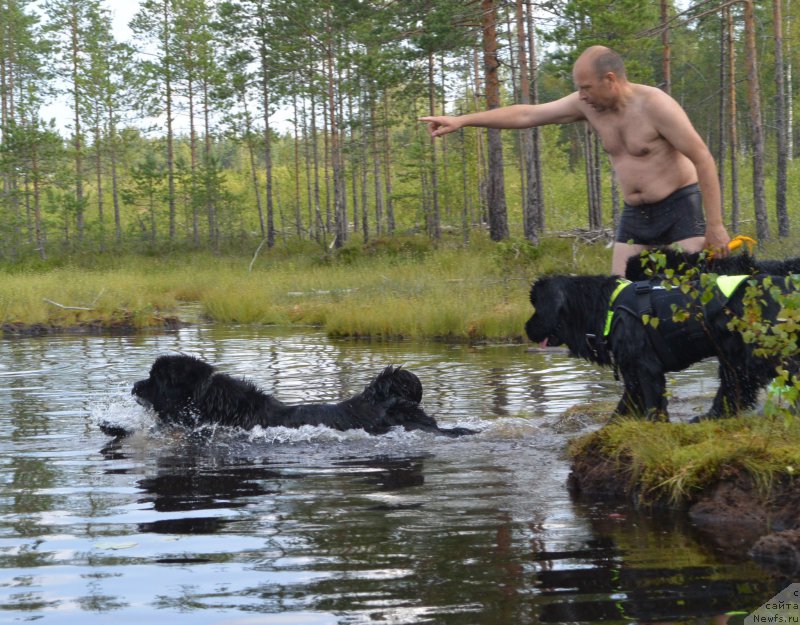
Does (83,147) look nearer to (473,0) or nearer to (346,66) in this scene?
(346,66)

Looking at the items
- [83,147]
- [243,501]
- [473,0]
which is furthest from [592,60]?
[83,147]

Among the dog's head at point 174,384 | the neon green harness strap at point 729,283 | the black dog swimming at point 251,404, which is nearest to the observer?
the neon green harness strap at point 729,283

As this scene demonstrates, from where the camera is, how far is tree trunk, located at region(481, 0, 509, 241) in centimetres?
2188

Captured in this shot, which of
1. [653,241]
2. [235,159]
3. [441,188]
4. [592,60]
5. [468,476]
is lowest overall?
[468,476]

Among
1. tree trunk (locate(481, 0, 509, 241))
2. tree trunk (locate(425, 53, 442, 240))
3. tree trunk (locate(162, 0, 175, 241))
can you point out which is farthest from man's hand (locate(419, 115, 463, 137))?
tree trunk (locate(162, 0, 175, 241))

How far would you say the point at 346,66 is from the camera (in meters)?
31.7

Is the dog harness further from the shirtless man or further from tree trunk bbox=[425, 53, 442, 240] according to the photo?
tree trunk bbox=[425, 53, 442, 240]

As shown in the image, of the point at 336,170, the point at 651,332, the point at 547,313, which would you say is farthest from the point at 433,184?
the point at 651,332

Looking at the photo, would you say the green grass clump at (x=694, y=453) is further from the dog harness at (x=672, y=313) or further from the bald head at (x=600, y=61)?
the bald head at (x=600, y=61)

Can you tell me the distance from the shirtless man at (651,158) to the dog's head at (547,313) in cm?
60

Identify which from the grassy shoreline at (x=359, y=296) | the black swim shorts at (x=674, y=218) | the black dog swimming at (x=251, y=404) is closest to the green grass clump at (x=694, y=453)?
the black swim shorts at (x=674, y=218)

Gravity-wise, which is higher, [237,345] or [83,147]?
[83,147]

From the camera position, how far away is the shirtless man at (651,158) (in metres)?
5.83

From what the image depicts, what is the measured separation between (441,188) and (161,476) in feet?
101
